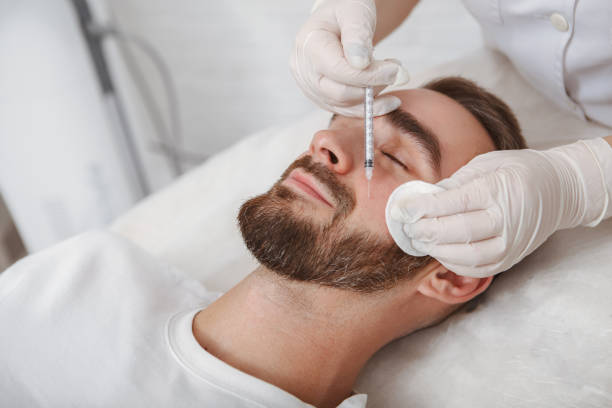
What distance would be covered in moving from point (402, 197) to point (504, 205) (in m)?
0.16

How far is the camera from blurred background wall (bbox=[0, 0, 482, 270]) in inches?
73.4

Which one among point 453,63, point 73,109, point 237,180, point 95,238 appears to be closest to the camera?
point 95,238

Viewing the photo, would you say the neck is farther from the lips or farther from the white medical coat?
the white medical coat

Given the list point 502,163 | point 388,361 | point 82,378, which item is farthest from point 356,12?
point 82,378

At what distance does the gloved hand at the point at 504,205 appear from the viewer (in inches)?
32.2

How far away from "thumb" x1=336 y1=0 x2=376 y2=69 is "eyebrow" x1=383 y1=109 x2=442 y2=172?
0.44ft

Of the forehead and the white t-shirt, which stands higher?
the forehead

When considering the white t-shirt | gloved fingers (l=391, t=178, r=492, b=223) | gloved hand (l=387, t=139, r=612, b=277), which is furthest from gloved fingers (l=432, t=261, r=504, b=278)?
the white t-shirt

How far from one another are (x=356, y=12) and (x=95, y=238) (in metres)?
0.85

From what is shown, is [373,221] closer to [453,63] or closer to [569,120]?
[569,120]

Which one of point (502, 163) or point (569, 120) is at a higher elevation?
point (502, 163)

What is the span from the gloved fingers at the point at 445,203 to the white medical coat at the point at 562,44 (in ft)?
1.55

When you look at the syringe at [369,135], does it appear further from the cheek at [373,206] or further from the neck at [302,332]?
the neck at [302,332]

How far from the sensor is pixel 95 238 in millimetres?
1292
